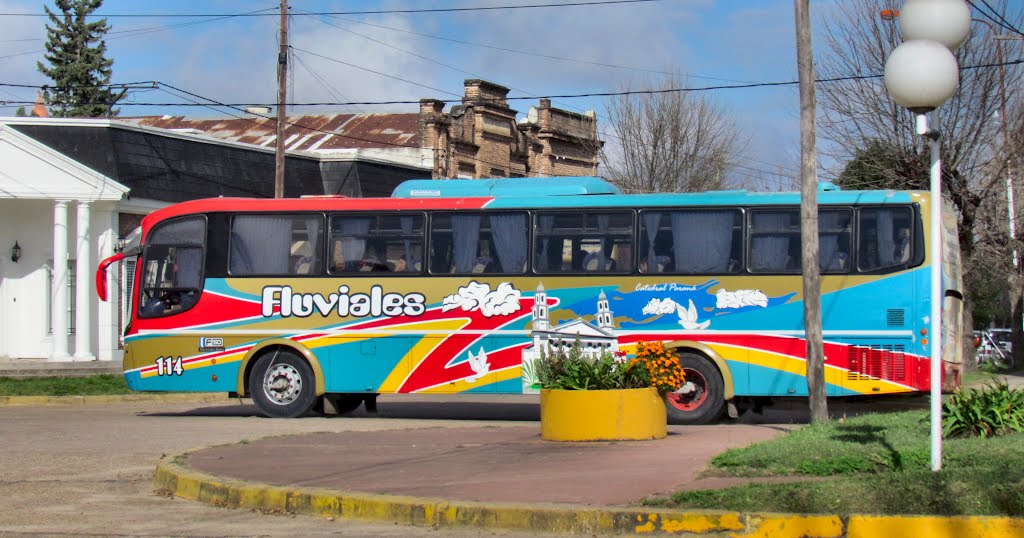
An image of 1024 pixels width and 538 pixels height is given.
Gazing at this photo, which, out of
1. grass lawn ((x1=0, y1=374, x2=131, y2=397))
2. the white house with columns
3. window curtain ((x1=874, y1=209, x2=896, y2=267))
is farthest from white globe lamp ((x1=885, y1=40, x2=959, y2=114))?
the white house with columns

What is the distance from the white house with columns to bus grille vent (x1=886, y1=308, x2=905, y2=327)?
19321 mm

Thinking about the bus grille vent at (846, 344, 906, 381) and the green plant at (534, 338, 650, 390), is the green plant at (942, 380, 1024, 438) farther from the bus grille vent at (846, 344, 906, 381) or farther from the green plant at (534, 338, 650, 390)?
the bus grille vent at (846, 344, 906, 381)

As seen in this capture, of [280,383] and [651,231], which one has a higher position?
[651,231]

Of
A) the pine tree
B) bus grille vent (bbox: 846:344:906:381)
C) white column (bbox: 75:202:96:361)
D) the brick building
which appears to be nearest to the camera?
bus grille vent (bbox: 846:344:906:381)

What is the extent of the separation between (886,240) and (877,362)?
170 centimetres

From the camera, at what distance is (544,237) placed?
17641 mm

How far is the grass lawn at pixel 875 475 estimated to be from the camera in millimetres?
7629

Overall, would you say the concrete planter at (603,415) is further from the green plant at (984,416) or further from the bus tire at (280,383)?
the bus tire at (280,383)

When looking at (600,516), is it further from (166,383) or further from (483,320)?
(166,383)

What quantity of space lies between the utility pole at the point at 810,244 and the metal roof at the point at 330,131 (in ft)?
101

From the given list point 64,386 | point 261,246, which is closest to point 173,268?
point 261,246

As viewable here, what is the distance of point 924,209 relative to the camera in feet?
54.2

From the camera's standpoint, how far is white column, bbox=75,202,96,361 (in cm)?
2872

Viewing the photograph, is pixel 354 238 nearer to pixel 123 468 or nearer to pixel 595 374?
pixel 595 374
